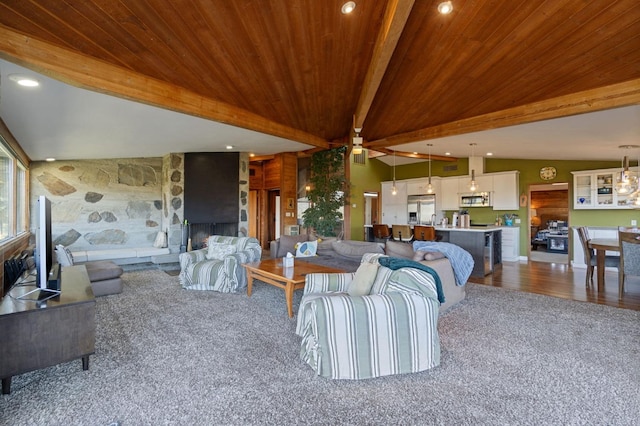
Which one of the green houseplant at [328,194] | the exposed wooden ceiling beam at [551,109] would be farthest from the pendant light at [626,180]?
the green houseplant at [328,194]

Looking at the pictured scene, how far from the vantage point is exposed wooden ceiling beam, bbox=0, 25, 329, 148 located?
2430 mm

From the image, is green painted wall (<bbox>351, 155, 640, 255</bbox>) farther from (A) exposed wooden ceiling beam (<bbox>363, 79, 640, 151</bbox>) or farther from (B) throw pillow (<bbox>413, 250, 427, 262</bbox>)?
(B) throw pillow (<bbox>413, 250, 427, 262</bbox>)

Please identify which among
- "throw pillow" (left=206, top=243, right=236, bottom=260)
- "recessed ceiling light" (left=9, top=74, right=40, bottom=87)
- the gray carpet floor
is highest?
"recessed ceiling light" (left=9, top=74, right=40, bottom=87)

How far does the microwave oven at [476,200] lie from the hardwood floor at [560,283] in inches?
73.6

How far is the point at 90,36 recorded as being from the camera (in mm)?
2639

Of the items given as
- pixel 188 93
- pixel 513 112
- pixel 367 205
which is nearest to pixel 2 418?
pixel 188 93

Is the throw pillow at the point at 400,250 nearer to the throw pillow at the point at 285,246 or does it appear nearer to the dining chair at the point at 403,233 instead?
the throw pillow at the point at 285,246

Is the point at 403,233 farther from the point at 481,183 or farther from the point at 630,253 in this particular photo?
the point at 630,253

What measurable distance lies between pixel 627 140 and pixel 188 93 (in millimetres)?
6326

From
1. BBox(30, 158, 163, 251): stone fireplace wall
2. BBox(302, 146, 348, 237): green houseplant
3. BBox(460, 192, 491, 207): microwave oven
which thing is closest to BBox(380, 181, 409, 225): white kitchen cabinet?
BBox(460, 192, 491, 207): microwave oven

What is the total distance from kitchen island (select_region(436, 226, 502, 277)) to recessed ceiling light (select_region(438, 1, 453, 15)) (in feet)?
13.5

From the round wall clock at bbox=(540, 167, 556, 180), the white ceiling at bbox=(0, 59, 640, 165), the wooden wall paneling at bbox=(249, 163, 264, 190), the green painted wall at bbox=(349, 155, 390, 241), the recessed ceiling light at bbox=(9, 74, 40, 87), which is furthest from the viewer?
the green painted wall at bbox=(349, 155, 390, 241)

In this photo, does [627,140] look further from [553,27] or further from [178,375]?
[178,375]

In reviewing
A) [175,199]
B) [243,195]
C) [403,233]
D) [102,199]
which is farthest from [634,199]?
[102,199]
